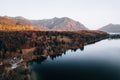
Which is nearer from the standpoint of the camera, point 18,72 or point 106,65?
point 18,72

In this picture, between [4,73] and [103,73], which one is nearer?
[4,73]

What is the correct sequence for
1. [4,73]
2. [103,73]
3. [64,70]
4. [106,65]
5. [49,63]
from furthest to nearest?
[49,63], [106,65], [64,70], [103,73], [4,73]

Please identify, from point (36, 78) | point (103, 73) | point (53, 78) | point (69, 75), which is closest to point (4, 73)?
point (36, 78)

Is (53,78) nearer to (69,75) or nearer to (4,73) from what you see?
(69,75)

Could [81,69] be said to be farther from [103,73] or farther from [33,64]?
[33,64]

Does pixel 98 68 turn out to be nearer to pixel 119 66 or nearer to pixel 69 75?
pixel 119 66

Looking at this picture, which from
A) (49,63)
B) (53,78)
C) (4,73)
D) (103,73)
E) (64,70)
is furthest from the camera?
(49,63)

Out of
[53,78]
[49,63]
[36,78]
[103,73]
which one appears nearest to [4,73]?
[36,78]

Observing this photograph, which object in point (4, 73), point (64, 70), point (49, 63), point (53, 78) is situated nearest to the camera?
point (4, 73)

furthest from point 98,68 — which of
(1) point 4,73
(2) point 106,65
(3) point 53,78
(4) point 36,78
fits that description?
(1) point 4,73

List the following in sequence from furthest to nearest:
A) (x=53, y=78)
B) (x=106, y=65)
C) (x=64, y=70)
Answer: (x=106, y=65) → (x=64, y=70) → (x=53, y=78)
